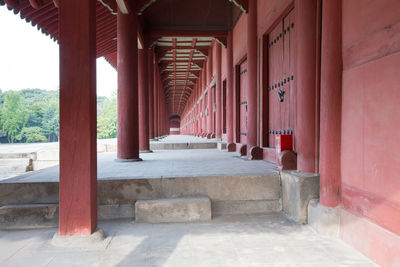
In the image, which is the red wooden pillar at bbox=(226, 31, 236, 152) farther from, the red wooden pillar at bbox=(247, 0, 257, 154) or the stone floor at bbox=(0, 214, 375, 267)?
the stone floor at bbox=(0, 214, 375, 267)

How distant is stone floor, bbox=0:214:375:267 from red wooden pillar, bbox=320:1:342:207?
0.58 metres

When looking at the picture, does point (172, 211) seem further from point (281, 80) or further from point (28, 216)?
point (281, 80)

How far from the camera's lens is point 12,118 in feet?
176

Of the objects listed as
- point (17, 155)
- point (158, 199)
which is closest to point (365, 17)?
point (158, 199)

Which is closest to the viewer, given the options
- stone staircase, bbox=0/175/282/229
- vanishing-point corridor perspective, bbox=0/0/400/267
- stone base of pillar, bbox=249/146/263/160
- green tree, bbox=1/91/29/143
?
vanishing-point corridor perspective, bbox=0/0/400/267

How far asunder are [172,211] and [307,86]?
2217 millimetres

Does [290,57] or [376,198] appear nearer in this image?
[376,198]

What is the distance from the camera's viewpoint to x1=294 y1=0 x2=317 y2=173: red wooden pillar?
11.9 ft

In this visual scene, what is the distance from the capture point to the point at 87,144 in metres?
2.92

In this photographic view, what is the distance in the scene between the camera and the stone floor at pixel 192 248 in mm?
2549

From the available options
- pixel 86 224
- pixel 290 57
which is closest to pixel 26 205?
pixel 86 224

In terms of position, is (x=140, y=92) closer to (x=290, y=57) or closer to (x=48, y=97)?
(x=290, y=57)

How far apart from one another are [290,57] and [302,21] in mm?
1391

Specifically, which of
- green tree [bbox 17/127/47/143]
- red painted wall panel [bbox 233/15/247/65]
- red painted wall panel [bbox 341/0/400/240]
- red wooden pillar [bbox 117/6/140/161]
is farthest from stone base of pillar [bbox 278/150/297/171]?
green tree [bbox 17/127/47/143]
